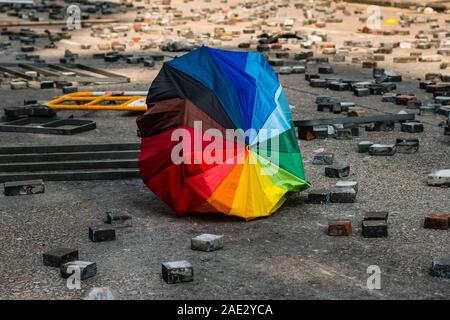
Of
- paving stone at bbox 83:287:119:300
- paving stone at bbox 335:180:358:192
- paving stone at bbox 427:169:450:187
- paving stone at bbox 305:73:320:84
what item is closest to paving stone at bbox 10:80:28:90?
paving stone at bbox 305:73:320:84

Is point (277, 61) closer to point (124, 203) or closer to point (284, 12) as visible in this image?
point (124, 203)

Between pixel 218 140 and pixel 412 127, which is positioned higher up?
pixel 218 140

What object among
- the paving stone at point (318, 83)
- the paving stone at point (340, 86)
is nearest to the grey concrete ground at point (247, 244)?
the paving stone at point (340, 86)

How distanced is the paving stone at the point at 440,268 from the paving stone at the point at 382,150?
10.8ft

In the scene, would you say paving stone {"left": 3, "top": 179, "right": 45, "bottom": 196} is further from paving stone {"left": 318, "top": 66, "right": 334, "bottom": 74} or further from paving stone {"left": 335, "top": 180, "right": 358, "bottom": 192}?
paving stone {"left": 318, "top": 66, "right": 334, "bottom": 74}

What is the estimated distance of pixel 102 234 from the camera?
680cm

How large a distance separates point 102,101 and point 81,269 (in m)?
6.54

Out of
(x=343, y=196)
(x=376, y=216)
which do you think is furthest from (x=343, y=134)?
(x=376, y=216)

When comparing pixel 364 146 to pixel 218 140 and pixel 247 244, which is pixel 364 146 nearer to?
pixel 218 140

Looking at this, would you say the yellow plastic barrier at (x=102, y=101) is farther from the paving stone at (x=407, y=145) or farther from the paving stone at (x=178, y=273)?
the paving stone at (x=178, y=273)

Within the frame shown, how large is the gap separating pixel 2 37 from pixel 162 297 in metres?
17.5

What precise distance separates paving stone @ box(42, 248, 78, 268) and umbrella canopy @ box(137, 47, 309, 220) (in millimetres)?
1140

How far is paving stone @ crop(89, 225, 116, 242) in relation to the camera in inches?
267
